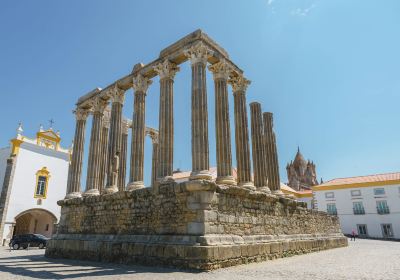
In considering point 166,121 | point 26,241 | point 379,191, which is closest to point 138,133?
point 166,121

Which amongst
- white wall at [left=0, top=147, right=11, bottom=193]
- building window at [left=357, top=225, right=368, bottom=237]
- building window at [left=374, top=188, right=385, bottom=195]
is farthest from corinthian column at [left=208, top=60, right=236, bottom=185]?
building window at [left=357, top=225, right=368, bottom=237]

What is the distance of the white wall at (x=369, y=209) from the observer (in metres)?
34.1

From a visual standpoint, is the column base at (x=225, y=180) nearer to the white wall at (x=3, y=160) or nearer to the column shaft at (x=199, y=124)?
the column shaft at (x=199, y=124)

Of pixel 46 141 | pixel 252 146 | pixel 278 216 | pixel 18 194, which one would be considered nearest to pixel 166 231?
pixel 278 216

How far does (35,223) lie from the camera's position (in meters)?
29.5

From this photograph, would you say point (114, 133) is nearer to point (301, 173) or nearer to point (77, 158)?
point (77, 158)

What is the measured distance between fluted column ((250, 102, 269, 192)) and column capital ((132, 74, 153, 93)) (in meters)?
5.75

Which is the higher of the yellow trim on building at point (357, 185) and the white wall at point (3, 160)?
the white wall at point (3, 160)

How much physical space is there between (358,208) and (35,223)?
3722cm

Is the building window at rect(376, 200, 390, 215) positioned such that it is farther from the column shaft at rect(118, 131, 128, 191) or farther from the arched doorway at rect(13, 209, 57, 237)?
the arched doorway at rect(13, 209, 57, 237)

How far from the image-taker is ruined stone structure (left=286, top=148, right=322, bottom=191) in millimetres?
66312

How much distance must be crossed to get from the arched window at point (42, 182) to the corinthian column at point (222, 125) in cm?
2188

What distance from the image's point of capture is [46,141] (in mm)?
29172

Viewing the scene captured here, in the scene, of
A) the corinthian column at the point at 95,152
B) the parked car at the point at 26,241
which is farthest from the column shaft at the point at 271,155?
the parked car at the point at 26,241
